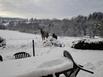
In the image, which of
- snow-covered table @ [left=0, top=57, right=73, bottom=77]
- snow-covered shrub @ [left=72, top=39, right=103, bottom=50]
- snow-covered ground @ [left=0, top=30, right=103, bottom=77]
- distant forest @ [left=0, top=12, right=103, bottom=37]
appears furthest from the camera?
distant forest @ [left=0, top=12, right=103, bottom=37]

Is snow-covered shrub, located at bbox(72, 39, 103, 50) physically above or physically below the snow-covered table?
below

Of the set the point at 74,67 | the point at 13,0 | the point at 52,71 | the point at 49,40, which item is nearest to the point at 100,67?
the point at 74,67

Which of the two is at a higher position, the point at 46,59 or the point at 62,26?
the point at 46,59

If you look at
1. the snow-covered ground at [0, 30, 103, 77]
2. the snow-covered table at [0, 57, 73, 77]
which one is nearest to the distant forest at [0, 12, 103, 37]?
the snow-covered ground at [0, 30, 103, 77]

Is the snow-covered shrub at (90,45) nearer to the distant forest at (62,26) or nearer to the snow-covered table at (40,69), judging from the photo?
the snow-covered table at (40,69)

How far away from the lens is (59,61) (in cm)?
278

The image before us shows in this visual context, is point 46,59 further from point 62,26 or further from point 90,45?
point 62,26

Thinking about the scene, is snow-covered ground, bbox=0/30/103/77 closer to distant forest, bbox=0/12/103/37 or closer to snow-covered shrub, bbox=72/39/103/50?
snow-covered shrub, bbox=72/39/103/50

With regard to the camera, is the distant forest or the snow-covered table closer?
the snow-covered table

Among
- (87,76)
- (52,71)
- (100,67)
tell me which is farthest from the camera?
(100,67)

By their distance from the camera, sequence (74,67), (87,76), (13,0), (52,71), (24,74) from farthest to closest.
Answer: (13,0), (87,76), (74,67), (52,71), (24,74)

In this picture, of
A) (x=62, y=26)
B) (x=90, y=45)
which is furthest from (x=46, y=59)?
(x=62, y=26)

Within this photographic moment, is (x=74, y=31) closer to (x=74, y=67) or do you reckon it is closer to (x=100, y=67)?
(x=100, y=67)

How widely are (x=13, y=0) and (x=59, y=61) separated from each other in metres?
9.25
